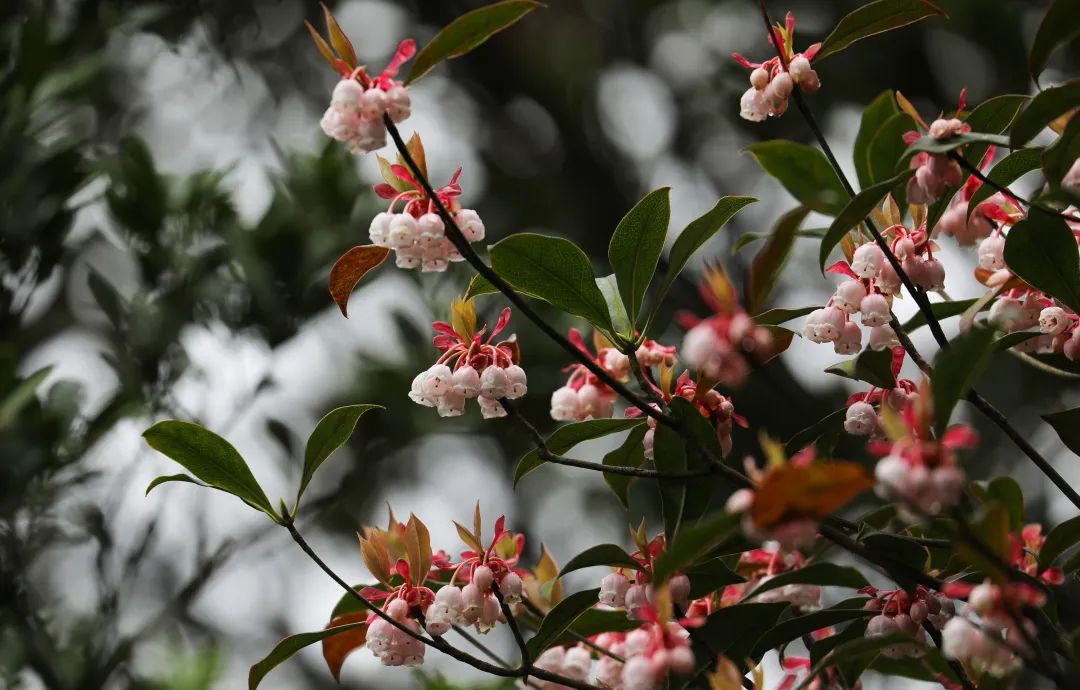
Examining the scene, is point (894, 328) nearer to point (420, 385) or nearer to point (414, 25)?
point (420, 385)

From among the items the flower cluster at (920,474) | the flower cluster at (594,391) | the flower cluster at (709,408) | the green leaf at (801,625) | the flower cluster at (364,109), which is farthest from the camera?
the flower cluster at (594,391)

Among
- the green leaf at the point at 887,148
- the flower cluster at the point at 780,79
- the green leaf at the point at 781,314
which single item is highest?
the flower cluster at the point at 780,79

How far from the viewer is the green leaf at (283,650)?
102cm

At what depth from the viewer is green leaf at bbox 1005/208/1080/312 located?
87 centimetres

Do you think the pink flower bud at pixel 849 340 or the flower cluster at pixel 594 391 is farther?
the flower cluster at pixel 594 391

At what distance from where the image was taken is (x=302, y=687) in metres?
4.19

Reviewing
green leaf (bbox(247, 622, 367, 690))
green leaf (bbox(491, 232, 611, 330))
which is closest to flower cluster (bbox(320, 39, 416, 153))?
green leaf (bbox(491, 232, 611, 330))

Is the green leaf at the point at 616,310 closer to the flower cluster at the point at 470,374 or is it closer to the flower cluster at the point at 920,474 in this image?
the flower cluster at the point at 470,374

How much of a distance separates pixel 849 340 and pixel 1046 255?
0.21 meters

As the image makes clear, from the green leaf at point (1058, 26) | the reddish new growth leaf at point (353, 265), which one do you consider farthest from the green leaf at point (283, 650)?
the green leaf at point (1058, 26)

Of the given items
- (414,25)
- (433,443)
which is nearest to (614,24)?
(414,25)

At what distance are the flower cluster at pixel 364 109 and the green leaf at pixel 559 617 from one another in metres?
0.42

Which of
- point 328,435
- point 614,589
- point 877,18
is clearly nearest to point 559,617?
point 614,589

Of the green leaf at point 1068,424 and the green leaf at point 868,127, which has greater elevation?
the green leaf at point 868,127
